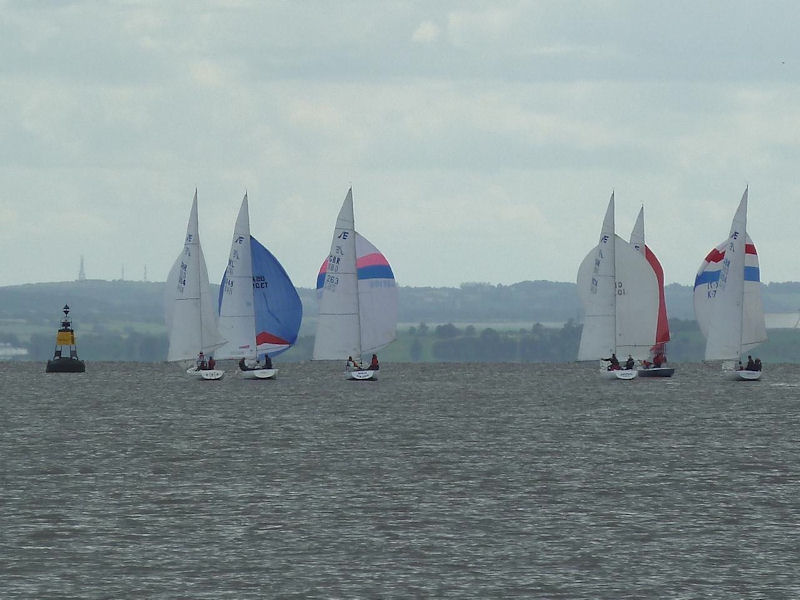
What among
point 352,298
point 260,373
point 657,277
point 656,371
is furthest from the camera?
point 656,371

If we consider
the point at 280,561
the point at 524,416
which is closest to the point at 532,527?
the point at 280,561

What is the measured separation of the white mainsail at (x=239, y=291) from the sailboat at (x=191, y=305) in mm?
1962

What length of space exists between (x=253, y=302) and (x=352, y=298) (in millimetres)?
8266

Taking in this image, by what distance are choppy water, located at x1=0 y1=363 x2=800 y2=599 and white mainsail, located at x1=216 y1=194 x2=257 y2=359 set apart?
25566 mm

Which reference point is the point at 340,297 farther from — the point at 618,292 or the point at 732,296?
the point at 732,296

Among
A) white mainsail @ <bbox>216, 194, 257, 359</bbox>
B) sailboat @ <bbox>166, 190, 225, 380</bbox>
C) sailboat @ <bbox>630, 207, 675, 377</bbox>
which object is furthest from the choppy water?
sailboat @ <bbox>630, 207, 675, 377</bbox>

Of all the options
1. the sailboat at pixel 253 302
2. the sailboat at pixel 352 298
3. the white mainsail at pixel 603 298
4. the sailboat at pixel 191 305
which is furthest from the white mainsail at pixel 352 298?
the white mainsail at pixel 603 298

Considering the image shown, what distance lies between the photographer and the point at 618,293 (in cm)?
12500

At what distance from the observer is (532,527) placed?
43125 mm

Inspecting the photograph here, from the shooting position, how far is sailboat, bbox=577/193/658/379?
124m

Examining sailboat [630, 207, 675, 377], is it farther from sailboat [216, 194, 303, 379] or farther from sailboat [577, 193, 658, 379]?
sailboat [216, 194, 303, 379]

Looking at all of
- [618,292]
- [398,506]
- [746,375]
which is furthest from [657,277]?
[398,506]

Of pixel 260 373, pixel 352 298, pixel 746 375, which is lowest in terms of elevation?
pixel 746 375

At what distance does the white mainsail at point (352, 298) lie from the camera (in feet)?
384
